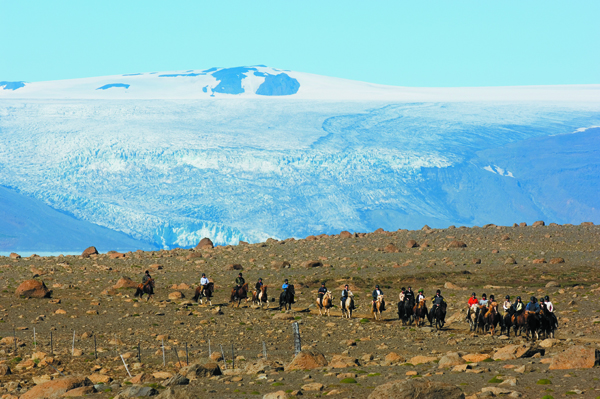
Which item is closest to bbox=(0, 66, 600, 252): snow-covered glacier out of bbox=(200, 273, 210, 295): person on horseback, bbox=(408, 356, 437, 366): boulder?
bbox=(200, 273, 210, 295): person on horseback

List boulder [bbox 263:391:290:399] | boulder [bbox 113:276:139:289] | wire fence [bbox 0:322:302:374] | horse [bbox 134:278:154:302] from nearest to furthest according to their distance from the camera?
boulder [bbox 263:391:290:399] → wire fence [bbox 0:322:302:374] → horse [bbox 134:278:154:302] → boulder [bbox 113:276:139:289]

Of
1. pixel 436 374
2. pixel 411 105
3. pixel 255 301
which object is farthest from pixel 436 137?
pixel 436 374

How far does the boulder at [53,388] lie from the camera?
1224 centimetres

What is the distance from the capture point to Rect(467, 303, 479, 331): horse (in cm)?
Result: 2108

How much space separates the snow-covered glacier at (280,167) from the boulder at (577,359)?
2286 inches

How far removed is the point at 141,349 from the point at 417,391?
10917mm

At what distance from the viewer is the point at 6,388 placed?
13.7m

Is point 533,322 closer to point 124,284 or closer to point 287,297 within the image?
point 287,297

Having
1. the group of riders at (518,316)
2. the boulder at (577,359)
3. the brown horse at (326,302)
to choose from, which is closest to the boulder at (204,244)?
the brown horse at (326,302)

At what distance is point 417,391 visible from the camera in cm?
983

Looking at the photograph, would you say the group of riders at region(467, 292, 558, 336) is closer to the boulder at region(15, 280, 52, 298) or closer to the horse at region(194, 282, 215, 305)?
the horse at region(194, 282, 215, 305)

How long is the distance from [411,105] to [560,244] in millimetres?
72232

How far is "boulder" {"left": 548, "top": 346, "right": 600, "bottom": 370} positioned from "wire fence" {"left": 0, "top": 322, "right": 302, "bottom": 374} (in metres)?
6.48

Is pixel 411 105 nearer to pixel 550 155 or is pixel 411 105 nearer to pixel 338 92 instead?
pixel 550 155
